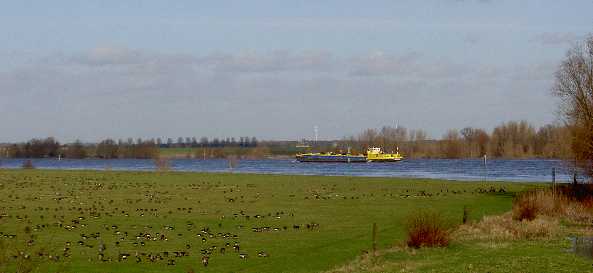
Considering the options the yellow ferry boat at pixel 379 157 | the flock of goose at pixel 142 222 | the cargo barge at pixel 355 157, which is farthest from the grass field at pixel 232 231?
the cargo barge at pixel 355 157

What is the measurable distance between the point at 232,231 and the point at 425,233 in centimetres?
737

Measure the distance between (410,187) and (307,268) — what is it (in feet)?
115

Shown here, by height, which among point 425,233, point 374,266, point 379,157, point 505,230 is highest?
point 379,157

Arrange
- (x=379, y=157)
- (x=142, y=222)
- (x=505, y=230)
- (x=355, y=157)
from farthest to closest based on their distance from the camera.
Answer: (x=355, y=157), (x=379, y=157), (x=142, y=222), (x=505, y=230)

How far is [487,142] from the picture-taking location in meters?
161

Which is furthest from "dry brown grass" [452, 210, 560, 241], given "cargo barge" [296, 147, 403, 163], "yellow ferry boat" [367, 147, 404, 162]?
"cargo barge" [296, 147, 403, 163]

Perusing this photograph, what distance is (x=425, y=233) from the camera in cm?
2359

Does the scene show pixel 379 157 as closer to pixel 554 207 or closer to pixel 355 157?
pixel 355 157

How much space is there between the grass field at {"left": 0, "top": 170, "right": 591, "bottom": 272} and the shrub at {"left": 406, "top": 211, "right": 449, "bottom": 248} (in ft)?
1.59

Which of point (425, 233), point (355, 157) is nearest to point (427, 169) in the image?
point (355, 157)

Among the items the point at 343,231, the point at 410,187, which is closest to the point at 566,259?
the point at 343,231

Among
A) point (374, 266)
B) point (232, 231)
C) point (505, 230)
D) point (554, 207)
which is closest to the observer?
point (374, 266)

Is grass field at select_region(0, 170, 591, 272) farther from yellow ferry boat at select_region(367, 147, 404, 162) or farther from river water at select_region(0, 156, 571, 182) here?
yellow ferry boat at select_region(367, 147, 404, 162)

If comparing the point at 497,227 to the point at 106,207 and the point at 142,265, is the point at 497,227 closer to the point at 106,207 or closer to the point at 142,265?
the point at 142,265
